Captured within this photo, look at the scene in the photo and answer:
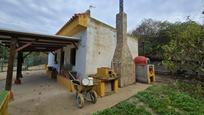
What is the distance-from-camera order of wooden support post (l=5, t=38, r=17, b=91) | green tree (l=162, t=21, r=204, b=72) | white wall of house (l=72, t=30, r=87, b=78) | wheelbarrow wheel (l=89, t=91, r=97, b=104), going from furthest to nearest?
white wall of house (l=72, t=30, r=87, b=78) < green tree (l=162, t=21, r=204, b=72) < wooden support post (l=5, t=38, r=17, b=91) < wheelbarrow wheel (l=89, t=91, r=97, b=104)

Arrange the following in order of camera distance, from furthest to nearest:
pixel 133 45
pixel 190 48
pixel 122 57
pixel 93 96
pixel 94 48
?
pixel 133 45, pixel 94 48, pixel 122 57, pixel 190 48, pixel 93 96

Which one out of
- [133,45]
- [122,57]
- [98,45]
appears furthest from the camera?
[133,45]

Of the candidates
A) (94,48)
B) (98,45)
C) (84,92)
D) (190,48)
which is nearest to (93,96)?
(84,92)

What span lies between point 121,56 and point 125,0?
12.0 feet

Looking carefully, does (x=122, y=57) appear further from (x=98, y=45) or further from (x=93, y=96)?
(x=93, y=96)

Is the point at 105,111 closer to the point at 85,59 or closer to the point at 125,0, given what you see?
the point at 85,59

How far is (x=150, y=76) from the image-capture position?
9.13m

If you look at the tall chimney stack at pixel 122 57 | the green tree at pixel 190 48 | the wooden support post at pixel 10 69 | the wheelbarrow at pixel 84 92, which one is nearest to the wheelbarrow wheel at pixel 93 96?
the wheelbarrow at pixel 84 92

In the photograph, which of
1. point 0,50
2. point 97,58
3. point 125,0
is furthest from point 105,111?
point 0,50

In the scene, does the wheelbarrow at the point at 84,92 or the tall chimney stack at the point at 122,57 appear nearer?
the wheelbarrow at the point at 84,92

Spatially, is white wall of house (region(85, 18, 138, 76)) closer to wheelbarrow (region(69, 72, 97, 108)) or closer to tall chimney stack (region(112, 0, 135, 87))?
tall chimney stack (region(112, 0, 135, 87))

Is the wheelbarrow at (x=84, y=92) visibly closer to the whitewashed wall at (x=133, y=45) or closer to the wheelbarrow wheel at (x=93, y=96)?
the wheelbarrow wheel at (x=93, y=96)

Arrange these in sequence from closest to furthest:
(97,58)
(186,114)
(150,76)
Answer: (186,114), (97,58), (150,76)

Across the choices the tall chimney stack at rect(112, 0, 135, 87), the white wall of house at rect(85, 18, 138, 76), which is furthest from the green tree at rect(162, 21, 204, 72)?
the white wall of house at rect(85, 18, 138, 76)
